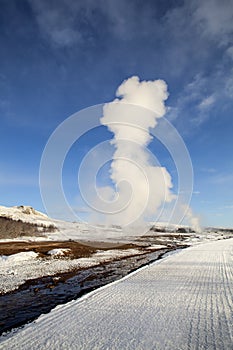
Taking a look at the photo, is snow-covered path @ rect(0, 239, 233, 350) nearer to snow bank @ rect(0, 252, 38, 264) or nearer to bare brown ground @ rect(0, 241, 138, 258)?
snow bank @ rect(0, 252, 38, 264)

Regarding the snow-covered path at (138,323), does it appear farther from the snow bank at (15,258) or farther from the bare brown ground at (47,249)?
the bare brown ground at (47,249)

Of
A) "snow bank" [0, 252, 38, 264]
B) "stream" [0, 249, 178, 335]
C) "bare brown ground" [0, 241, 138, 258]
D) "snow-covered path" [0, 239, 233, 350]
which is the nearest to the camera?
"snow-covered path" [0, 239, 233, 350]

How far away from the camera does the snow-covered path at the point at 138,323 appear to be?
6.14 m

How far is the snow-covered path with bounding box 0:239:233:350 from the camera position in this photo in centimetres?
614

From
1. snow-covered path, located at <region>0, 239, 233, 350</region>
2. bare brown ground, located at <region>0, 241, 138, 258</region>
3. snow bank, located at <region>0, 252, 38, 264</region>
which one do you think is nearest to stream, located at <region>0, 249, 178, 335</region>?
snow-covered path, located at <region>0, 239, 233, 350</region>

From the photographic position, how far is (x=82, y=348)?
5.91 m

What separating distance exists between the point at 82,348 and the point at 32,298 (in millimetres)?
7369

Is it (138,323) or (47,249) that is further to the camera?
(47,249)

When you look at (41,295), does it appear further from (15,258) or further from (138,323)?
(15,258)

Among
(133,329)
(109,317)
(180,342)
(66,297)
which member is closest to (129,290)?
(66,297)

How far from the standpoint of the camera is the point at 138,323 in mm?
7469

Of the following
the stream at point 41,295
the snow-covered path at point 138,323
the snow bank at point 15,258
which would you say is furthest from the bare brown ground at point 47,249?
the snow-covered path at point 138,323

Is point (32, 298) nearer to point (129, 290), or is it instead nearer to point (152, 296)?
point (129, 290)

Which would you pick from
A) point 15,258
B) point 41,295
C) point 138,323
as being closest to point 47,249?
point 15,258
